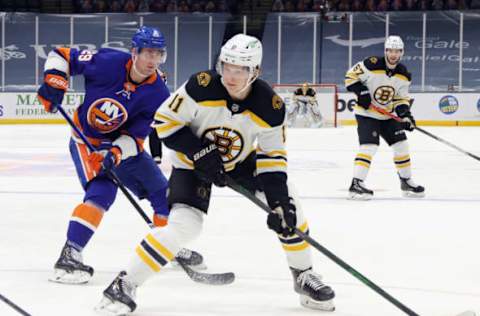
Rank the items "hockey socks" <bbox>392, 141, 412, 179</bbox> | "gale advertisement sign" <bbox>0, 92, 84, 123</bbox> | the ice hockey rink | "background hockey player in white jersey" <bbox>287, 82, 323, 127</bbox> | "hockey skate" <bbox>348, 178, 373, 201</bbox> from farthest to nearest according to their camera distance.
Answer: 1. "gale advertisement sign" <bbox>0, 92, 84, 123</bbox>
2. "background hockey player in white jersey" <bbox>287, 82, 323, 127</bbox>
3. "hockey socks" <bbox>392, 141, 412, 179</bbox>
4. "hockey skate" <bbox>348, 178, 373, 201</bbox>
5. the ice hockey rink

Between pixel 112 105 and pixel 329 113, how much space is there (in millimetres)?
11504

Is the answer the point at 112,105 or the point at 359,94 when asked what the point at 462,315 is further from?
the point at 359,94

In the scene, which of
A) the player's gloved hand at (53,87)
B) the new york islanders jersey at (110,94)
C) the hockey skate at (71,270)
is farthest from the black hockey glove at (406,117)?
the hockey skate at (71,270)

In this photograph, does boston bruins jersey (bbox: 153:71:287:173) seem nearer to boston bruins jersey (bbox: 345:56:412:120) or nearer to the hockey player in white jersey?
the hockey player in white jersey

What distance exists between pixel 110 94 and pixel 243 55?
3.36ft

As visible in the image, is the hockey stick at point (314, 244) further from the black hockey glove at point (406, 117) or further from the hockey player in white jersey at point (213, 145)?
the black hockey glove at point (406, 117)

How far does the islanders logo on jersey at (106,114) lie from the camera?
3.65 meters

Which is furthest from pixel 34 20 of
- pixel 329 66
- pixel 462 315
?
pixel 462 315

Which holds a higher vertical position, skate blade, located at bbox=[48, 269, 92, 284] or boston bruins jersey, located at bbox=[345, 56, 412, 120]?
boston bruins jersey, located at bbox=[345, 56, 412, 120]

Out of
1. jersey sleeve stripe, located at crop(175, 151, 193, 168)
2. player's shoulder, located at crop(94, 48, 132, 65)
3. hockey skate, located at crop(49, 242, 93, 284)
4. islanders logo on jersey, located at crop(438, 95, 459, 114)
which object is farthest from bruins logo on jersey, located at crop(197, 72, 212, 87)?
islanders logo on jersey, located at crop(438, 95, 459, 114)

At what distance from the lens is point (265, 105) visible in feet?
9.53

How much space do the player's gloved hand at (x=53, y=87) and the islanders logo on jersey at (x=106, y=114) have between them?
0.48 feet

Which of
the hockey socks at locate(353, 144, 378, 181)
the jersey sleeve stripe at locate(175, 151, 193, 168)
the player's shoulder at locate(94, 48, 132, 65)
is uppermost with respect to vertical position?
the player's shoulder at locate(94, 48, 132, 65)

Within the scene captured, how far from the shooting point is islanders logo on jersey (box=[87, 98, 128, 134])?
3.65 metres
